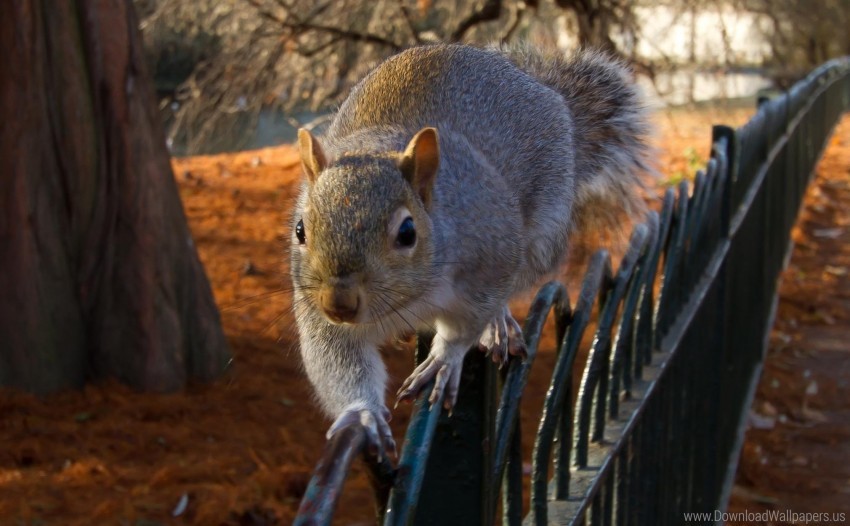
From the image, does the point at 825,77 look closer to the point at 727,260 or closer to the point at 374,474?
the point at 727,260

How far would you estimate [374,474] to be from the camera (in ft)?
2.95

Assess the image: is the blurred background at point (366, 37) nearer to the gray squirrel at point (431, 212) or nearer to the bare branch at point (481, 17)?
the bare branch at point (481, 17)

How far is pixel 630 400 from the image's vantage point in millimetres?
1782

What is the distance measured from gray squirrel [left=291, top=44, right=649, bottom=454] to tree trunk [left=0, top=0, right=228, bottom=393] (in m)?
1.48

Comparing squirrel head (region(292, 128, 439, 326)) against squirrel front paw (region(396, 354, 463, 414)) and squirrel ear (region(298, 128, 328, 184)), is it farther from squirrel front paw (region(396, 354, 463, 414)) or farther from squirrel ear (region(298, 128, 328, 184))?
squirrel front paw (region(396, 354, 463, 414))

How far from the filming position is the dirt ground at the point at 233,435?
2730 millimetres

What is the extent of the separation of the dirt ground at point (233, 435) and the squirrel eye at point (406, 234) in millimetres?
373

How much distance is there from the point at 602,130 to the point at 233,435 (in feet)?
4.84

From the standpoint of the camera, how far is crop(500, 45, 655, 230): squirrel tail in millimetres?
2738

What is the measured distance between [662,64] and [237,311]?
3263mm

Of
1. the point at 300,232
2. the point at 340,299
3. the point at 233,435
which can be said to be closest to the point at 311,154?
the point at 300,232

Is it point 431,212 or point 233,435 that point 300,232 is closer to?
point 431,212

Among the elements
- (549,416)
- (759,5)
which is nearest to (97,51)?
(549,416)

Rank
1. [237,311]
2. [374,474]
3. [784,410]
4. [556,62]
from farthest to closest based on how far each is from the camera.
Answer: [237,311] < [784,410] < [556,62] < [374,474]
